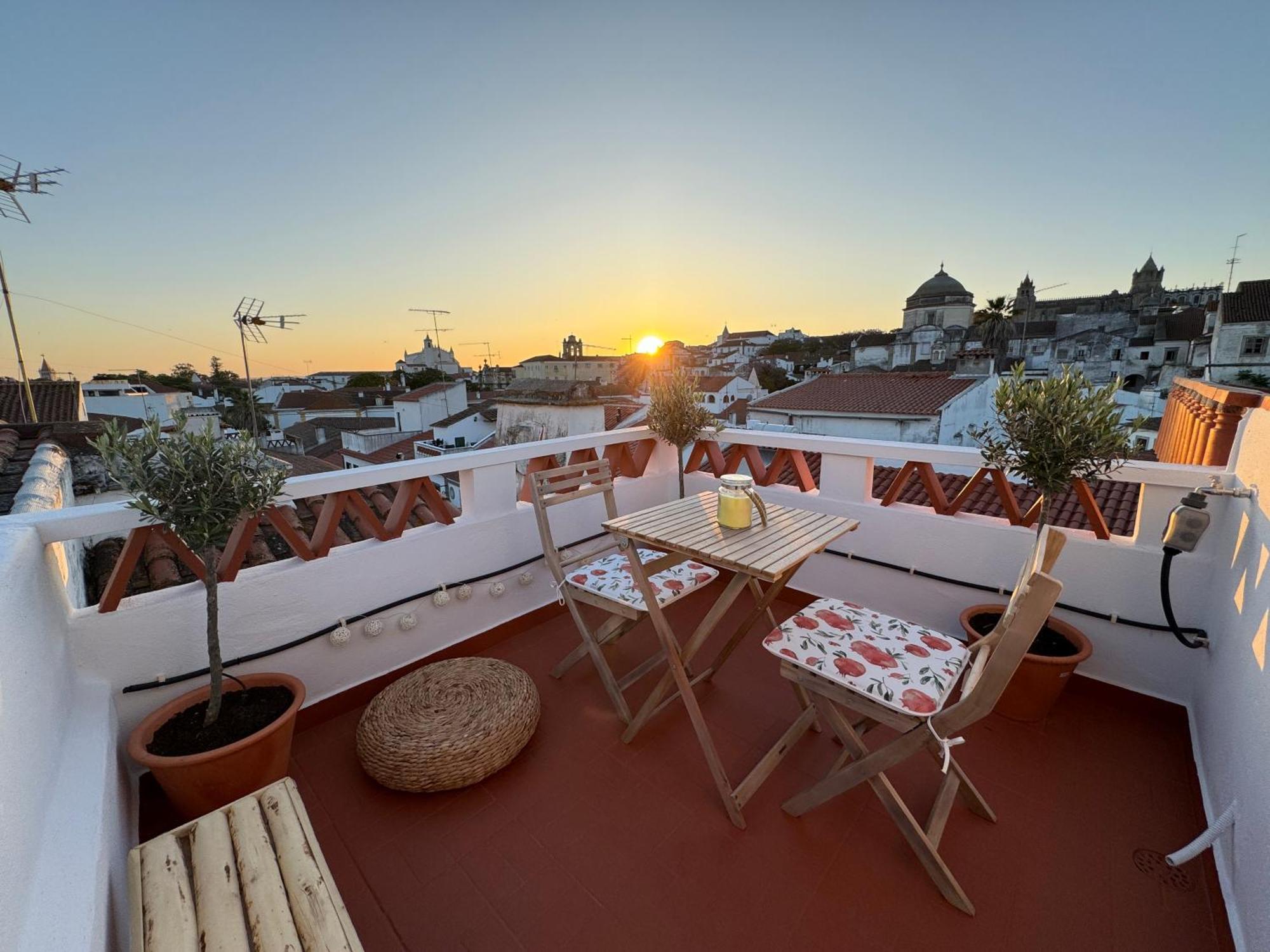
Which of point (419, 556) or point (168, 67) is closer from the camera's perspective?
point (419, 556)

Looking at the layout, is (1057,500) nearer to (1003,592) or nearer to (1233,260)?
(1003,592)

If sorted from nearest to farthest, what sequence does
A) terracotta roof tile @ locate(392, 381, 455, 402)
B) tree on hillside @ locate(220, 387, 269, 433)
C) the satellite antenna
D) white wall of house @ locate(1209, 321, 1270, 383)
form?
the satellite antenna < white wall of house @ locate(1209, 321, 1270, 383) < tree on hillside @ locate(220, 387, 269, 433) < terracotta roof tile @ locate(392, 381, 455, 402)

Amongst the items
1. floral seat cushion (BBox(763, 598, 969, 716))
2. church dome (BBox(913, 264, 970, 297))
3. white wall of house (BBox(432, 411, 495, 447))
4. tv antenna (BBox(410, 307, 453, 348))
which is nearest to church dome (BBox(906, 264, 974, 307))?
church dome (BBox(913, 264, 970, 297))

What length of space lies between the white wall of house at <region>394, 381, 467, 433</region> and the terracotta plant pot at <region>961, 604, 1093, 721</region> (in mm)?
26605

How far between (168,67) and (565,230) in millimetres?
4378

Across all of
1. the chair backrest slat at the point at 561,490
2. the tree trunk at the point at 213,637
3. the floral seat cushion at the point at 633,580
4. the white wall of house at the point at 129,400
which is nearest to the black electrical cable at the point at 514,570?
the tree trunk at the point at 213,637

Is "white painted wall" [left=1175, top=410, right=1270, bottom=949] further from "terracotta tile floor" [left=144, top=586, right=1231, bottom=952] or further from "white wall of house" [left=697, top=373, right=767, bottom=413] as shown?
"white wall of house" [left=697, top=373, right=767, bottom=413]

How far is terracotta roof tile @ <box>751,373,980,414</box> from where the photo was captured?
619 inches

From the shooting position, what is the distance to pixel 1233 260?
882 inches

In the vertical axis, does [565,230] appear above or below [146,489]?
above

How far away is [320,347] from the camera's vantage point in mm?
18703

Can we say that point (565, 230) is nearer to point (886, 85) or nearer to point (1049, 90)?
point (886, 85)

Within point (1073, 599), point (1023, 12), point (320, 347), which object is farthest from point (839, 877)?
point (320, 347)

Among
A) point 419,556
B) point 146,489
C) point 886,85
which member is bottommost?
point 419,556
